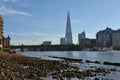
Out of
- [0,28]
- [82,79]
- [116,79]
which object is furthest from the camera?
[0,28]

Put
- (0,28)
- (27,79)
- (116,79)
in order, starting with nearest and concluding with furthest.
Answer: (27,79) < (116,79) < (0,28)

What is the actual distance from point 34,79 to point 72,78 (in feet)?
23.9

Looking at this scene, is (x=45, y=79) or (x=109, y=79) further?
(x=109, y=79)

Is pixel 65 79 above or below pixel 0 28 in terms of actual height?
below

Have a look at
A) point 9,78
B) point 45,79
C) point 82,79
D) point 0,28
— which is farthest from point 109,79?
point 0,28

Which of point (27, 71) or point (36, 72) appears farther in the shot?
point (27, 71)

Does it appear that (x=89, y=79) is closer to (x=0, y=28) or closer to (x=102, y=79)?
(x=102, y=79)

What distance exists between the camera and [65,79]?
36750 millimetres

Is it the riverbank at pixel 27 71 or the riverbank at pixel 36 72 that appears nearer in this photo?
the riverbank at pixel 27 71

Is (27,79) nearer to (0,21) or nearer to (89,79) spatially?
(89,79)

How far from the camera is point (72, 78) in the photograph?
3869 cm

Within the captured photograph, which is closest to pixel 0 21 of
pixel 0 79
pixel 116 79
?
pixel 116 79

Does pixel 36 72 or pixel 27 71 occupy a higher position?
pixel 27 71

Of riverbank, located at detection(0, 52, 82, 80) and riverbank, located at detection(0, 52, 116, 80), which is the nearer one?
riverbank, located at detection(0, 52, 82, 80)
